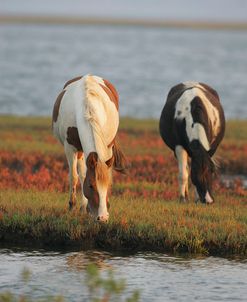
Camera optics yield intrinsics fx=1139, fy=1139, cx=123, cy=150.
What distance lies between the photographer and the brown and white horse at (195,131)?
56.2ft

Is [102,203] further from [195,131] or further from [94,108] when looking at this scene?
[195,131]

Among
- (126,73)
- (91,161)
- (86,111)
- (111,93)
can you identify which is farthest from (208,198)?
(126,73)

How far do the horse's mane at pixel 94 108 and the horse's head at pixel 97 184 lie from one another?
11 centimetres

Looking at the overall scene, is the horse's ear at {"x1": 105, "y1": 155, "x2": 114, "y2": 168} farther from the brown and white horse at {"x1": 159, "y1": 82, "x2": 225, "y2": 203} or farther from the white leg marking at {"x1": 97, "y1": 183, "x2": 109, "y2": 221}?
the brown and white horse at {"x1": 159, "y1": 82, "x2": 225, "y2": 203}

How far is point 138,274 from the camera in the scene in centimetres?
1320

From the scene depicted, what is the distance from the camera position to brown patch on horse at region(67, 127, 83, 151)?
1520 centimetres

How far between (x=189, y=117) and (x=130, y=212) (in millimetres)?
2644

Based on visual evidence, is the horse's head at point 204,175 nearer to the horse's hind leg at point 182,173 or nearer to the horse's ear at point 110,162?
the horse's hind leg at point 182,173

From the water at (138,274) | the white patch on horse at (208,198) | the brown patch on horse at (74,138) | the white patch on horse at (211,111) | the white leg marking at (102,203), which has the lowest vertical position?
the water at (138,274)

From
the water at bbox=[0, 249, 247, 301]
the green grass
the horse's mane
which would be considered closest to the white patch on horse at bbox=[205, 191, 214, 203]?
the green grass

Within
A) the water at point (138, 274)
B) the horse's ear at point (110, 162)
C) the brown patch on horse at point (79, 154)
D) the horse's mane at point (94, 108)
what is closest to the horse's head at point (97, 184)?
the horse's mane at point (94, 108)

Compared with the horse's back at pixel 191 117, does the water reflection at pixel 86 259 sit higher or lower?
lower

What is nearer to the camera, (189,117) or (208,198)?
(208,198)

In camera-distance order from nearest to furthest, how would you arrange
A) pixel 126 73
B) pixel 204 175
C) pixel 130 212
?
pixel 130 212 → pixel 204 175 → pixel 126 73
